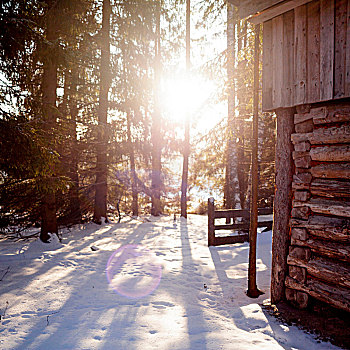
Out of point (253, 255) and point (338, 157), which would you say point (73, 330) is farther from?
point (338, 157)

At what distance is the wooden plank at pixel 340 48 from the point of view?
444 centimetres

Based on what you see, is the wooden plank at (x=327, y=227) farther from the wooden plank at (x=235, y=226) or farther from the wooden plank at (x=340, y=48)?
the wooden plank at (x=235, y=226)

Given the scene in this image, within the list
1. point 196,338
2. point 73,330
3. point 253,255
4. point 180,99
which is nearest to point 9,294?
point 73,330

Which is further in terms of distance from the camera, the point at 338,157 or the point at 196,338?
the point at 338,157

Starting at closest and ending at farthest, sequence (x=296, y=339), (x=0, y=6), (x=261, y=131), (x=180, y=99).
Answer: (x=296, y=339) → (x=0, y=6) → (x=261, y=131) → (x=180, y=99)

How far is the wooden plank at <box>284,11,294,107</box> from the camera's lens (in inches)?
201

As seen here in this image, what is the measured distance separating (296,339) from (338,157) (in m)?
2.76

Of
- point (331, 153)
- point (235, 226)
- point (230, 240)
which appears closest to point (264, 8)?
point (331, 153)

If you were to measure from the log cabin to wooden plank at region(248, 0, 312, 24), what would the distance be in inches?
0.7

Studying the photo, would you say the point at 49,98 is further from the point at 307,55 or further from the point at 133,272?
the point at 307,55

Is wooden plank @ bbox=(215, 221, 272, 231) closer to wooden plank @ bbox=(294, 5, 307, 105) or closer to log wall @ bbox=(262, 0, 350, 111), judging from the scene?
log wall @ bbox=(262, 0, 350, 111)

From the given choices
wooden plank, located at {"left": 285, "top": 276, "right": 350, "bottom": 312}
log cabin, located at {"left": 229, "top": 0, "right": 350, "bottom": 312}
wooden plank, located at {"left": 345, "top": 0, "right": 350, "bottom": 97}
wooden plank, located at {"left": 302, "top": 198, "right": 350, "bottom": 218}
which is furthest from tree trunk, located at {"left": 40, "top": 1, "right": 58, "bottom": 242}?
wooden plank, located at {"left": 345, "top": 0, "right": 350, "bottom": 97}

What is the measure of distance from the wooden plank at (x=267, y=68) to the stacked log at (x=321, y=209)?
644 mm

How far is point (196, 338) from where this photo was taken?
383cm
